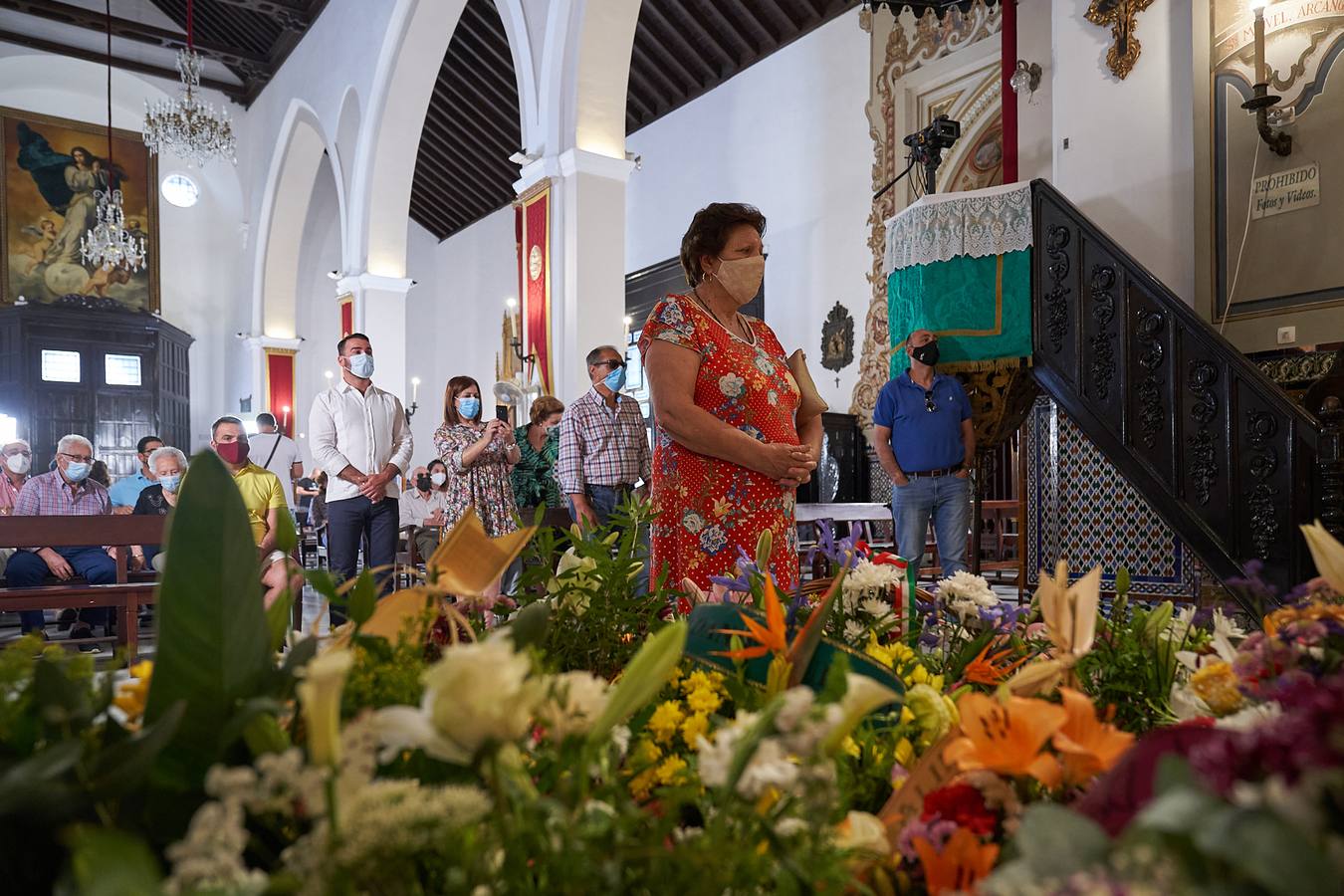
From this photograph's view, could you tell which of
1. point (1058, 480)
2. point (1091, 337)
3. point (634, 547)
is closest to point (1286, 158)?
point (1091, 337)

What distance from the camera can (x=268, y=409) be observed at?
13.7 m

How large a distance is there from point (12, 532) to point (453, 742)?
177 inches

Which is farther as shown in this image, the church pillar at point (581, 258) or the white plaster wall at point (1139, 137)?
the church pillar at point (581, 258)

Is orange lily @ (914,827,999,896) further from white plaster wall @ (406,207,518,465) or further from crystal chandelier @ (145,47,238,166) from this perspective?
white plaster wall @ (406,207,518,465)

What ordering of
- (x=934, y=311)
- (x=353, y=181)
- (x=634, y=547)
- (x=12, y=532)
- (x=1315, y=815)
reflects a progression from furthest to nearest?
(x=353, y=181), (x=934, y=311), (x=12, y=532), (x=634, y=547), (x=1315, y=815)

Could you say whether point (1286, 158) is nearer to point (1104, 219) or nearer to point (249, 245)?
point (1104, 219)


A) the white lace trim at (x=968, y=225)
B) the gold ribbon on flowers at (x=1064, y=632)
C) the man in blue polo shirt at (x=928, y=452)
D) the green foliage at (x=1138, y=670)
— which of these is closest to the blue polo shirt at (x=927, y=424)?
the man in blue polo shirt at (x=928, y=452)

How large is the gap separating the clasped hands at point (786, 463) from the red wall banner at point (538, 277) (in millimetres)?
4916

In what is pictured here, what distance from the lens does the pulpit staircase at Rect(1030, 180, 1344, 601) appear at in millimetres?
3270

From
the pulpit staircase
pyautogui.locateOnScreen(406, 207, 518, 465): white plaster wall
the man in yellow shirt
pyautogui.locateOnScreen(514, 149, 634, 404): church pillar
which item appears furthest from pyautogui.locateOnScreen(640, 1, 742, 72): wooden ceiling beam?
the man in yellow shirt

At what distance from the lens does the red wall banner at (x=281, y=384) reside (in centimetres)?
1374

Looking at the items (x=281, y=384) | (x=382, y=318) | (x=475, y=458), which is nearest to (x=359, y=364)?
(x=475, y=458)

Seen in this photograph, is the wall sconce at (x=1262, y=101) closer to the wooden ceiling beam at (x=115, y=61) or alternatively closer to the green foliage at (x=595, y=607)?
the green foliage at (x=595, y=607)

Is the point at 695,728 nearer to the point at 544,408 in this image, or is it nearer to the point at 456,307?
the point at 544,408
